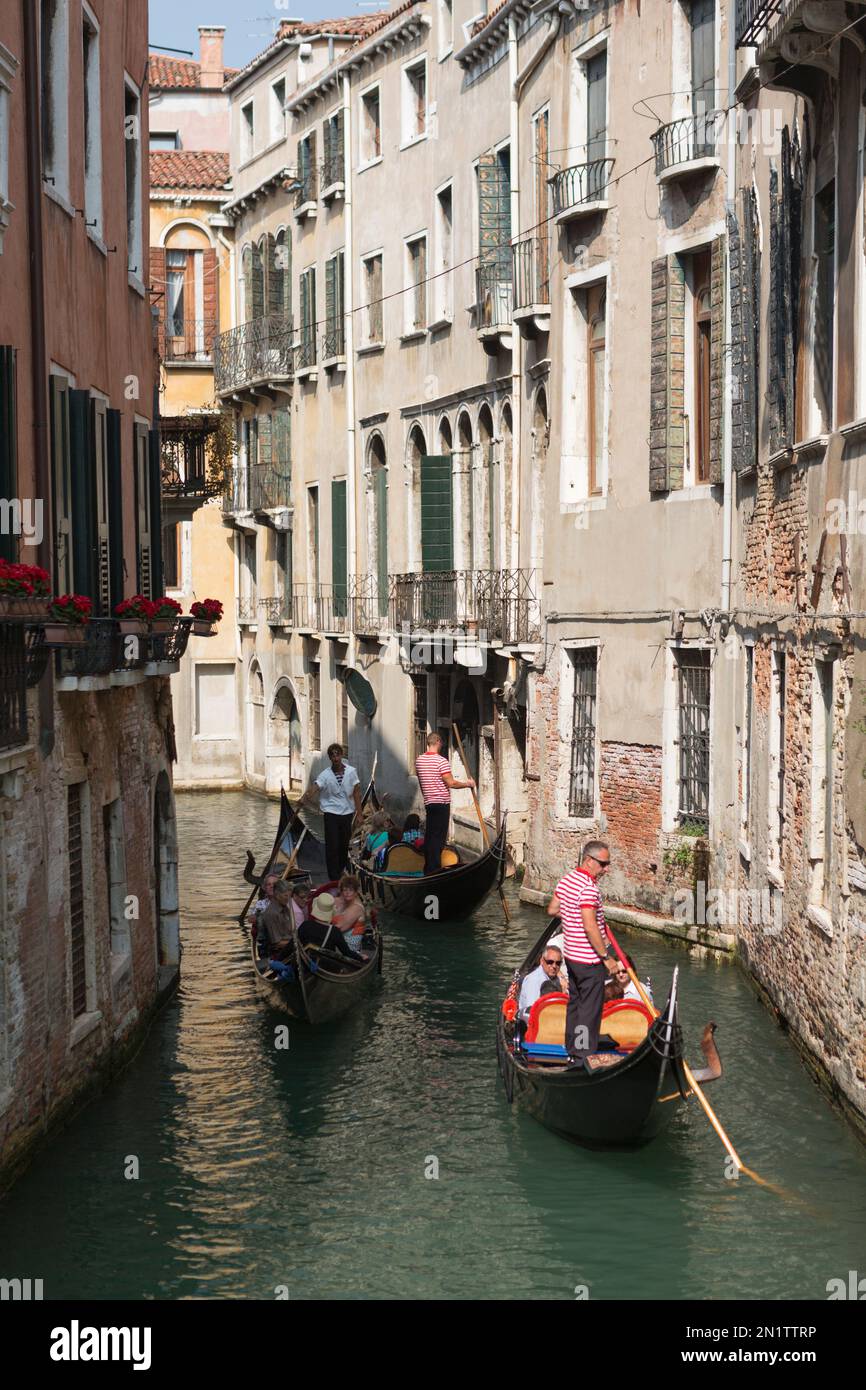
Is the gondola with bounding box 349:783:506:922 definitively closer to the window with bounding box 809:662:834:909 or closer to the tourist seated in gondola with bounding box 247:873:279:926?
the tourist seated in gondola with bounding box 247:873:279:926

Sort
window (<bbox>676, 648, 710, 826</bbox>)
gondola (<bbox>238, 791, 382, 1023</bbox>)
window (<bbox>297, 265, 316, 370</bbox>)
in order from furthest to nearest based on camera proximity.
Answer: window (<bbox>297, 265, 316, 370</bbox>)
window (<bbox>676, 648, 710, 826</bbox>)
gondola (<bbox>238, 791, 382, 1023</bbox>)

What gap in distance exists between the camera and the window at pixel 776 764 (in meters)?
13.1

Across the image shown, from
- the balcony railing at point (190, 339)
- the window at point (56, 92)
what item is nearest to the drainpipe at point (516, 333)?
the window at point (56, 92)

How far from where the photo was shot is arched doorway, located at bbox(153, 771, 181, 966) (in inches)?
594

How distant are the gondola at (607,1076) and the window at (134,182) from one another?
596cm

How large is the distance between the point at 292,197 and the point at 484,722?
11.0 m

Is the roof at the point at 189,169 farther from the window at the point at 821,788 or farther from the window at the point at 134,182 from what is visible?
the window at the point at 821,788

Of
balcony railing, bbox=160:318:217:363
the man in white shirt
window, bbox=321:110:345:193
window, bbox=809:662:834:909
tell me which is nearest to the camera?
window, bbox=809:662:834:909

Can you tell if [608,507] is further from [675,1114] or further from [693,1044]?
[675,1114]

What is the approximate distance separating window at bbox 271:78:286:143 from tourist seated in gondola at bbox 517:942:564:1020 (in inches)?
816

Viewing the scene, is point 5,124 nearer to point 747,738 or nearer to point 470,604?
point 747,738

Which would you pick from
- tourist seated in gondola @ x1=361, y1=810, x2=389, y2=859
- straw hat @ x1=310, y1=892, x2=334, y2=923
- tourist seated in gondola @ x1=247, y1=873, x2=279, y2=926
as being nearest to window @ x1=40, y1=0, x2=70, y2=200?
straw hat @ x1=310, y1=892, x2=334, y2=923
